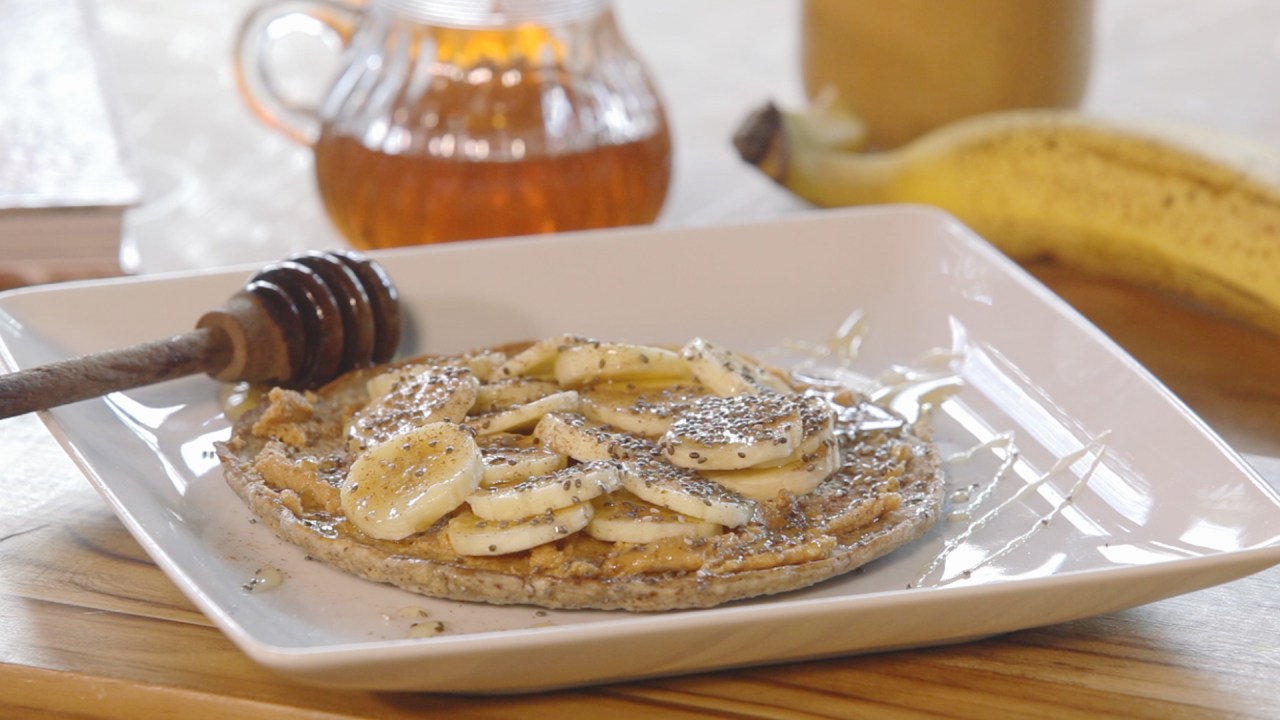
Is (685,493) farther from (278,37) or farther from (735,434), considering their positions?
(278,37)

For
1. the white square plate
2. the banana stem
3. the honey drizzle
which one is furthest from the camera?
the banana stem

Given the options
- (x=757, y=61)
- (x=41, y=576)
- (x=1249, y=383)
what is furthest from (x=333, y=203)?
(x=757, y=61)

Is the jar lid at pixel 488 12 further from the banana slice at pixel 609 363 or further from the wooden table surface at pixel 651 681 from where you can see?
the wooden table surface at pixel 651 681

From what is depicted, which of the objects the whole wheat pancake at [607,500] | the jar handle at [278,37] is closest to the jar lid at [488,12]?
the jar handle at [278,37]

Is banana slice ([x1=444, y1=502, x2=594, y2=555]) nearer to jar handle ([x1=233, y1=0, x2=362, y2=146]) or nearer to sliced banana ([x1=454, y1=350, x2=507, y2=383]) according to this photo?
sliced banana ([x1=454, y1=350, x2=507, y2=383])

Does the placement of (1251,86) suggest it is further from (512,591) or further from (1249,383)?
(512,591)

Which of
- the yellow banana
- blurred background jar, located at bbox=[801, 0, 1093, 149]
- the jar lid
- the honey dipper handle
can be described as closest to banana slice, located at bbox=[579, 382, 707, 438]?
the honey dipper handle

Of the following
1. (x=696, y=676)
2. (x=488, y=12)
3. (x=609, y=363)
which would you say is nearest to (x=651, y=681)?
(x=696, y=676)
